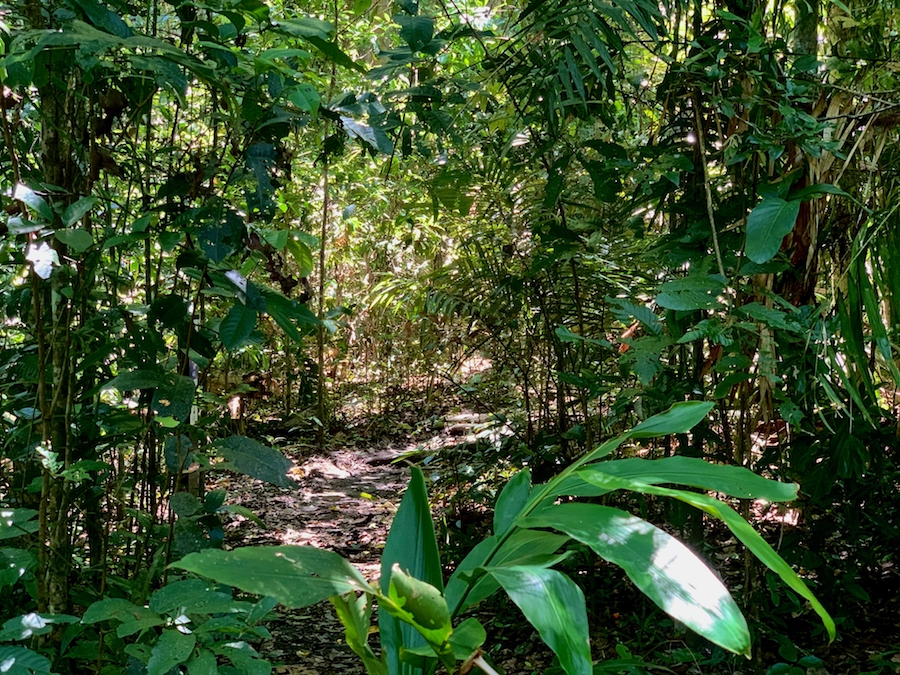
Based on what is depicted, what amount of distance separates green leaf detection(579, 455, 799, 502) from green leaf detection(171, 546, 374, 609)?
0.25 meters

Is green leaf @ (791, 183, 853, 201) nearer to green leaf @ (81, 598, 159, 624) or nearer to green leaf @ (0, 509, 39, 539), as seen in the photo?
green leaf @ (81, 598, 159, 624)

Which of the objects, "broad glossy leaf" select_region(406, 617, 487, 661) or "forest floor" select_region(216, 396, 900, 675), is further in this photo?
"forest floor" select_region(216, 396, 900, 675)

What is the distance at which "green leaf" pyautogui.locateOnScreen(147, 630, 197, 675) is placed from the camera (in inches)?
42.4

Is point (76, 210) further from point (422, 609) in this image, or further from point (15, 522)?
point (422, 609)

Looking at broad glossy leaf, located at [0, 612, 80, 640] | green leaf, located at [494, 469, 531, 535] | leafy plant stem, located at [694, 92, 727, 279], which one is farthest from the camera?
leafy plant stem, located at [694, 92, 727, 279]

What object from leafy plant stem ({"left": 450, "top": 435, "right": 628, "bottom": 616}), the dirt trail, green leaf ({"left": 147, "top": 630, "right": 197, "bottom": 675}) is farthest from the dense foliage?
the dirt trail

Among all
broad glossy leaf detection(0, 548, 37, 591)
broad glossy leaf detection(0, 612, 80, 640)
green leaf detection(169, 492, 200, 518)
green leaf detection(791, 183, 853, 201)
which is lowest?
broad glossy leaf detection(0, 612, 80, 640)

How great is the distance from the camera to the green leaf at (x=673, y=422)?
0.77m

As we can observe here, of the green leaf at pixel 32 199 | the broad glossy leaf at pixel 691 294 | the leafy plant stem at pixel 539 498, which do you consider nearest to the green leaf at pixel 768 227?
the broad glossy leaf at pixel 691 294

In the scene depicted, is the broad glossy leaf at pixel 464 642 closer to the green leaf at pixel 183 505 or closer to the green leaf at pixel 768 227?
the green leaf at pixel 183 505

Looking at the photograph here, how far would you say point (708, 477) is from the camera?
0.68 meters

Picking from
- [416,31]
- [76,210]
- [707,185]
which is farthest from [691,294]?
[76,210]

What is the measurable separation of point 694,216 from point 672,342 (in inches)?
14.8

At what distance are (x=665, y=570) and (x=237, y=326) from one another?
3.43 feet
